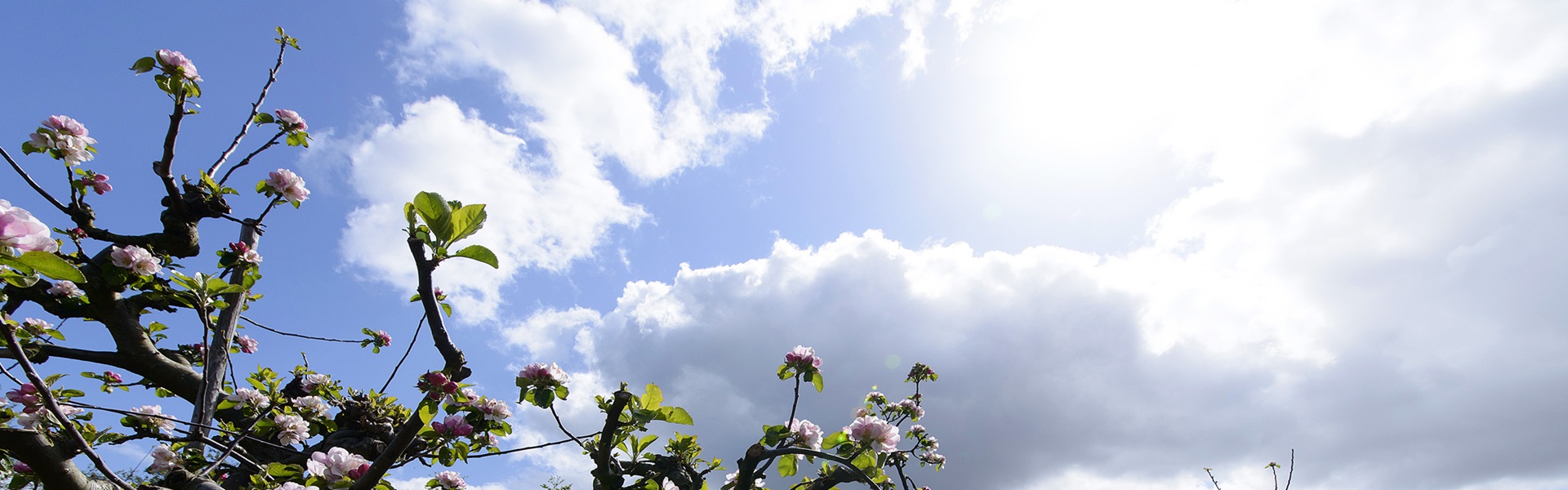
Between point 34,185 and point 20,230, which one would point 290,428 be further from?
point 20,230

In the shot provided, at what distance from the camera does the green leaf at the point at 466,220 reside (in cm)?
159

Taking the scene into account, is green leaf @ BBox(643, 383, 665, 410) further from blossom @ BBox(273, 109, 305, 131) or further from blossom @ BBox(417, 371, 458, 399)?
blossom @ BBox(273, 109, 305, 131)

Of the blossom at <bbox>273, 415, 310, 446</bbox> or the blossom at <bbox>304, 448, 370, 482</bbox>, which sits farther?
the blossom at <bbox>273, 415, 310, 446</bbox>

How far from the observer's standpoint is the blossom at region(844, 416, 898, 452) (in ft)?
7.60

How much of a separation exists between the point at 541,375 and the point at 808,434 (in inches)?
39.6

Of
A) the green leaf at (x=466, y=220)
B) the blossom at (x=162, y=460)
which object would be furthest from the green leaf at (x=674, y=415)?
the blossom at (x=162, y=460)

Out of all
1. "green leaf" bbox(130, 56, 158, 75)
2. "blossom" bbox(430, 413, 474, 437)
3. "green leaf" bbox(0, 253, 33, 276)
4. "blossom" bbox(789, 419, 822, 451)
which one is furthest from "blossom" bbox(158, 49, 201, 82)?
"blossom" bbox(789, 419, 822, 451)

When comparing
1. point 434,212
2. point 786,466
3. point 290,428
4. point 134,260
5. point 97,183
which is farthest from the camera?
point 97,183

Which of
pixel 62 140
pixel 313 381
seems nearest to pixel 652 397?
pixel 313 381

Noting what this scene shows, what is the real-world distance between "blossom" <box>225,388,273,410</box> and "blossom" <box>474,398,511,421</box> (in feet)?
3.90

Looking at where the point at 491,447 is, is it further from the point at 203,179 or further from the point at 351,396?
the point at 203,179

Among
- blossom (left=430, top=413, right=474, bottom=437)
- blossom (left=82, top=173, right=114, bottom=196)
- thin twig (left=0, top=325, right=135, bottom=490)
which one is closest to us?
thin twig (left=0, top=325, right=135, bottom=490)

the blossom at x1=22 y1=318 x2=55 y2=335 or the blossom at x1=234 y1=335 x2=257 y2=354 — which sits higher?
the blossom at x1=234 y1=335 x2=257 y2=354

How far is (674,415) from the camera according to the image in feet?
7.02
